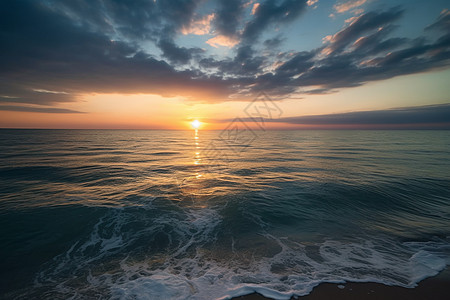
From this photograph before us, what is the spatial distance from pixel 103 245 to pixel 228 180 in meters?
10.6

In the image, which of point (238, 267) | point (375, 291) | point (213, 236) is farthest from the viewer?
point (213, 236)

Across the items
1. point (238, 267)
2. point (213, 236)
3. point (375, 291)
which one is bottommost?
point (213, 236)

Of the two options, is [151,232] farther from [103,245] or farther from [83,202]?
[83,202]

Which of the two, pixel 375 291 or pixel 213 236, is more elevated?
pixel 375 291

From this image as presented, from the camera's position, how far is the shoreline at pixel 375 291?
178 inches

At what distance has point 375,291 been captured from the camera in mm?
4684

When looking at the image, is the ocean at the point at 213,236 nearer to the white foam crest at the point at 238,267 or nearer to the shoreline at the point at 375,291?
the white foam crest at the point at 238,267

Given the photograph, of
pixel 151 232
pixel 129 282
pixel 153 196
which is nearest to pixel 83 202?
pixel 153 196

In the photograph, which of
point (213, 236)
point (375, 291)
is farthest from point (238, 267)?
point (375, 291)

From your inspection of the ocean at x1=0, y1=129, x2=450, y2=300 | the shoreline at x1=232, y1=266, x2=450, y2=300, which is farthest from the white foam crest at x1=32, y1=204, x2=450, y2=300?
the shoreline at x1=232, y1=266, x2=450, y2=300

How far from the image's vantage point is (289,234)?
7.93 meters

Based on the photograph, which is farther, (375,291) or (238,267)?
(238,267)

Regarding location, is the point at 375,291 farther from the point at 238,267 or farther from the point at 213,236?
the point at 213,236

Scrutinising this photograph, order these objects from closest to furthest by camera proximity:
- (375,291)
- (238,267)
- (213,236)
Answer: (375,291), (238,267), (213,236)
